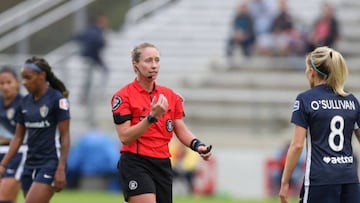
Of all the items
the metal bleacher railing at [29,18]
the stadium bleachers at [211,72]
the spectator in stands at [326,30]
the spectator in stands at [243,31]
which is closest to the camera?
the spectator in stands at [326,30]

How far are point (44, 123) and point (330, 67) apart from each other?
3.41 metres

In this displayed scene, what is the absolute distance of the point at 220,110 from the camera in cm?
2456

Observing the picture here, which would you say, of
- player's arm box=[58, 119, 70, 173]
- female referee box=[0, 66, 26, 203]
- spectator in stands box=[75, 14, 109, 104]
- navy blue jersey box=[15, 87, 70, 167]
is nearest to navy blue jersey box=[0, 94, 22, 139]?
female referee box=[0, 66, 26, 203]

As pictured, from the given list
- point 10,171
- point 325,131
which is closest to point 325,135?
point 325,131

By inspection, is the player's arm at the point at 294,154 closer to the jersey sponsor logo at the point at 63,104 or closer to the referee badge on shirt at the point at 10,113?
the jersey sponsor logo at the point at 63,104

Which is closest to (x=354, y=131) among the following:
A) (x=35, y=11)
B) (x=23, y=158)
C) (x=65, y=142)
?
(x=65, y=142)

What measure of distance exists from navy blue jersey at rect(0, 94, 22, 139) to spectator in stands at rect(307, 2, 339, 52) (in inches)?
450

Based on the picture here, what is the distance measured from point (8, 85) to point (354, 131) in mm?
4692

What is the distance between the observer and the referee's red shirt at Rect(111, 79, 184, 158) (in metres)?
10.3

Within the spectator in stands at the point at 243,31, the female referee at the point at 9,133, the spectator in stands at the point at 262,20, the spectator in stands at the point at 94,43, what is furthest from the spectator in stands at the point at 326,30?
the female referee at the point at 9,133

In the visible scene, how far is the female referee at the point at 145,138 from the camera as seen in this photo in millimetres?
10266

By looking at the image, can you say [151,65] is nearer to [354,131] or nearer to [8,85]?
[354,131]

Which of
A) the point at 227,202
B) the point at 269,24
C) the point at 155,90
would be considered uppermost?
the point at 269,24

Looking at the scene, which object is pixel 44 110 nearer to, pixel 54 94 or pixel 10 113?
pixel 54 94
